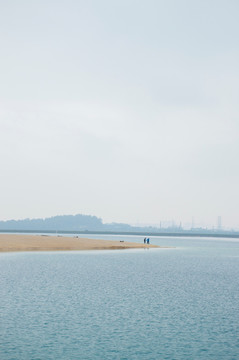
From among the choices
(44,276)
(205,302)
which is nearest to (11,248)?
(44,276)

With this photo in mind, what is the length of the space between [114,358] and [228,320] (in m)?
11.9

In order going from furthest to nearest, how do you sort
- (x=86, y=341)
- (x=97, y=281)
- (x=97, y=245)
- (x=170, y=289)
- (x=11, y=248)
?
(x=97, y=245) → (x=11, y=248) → (x=97, y=281) → (x=170, y=289) → (x=86, y=341)

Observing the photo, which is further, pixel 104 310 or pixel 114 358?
pixel 104 310

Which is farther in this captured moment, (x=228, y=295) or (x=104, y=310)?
(x=228, y=295)

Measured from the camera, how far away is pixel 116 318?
30344mm

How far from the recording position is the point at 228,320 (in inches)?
1201

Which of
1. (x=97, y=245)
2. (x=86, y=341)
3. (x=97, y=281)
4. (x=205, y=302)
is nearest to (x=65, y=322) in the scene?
(x=86, y=341)

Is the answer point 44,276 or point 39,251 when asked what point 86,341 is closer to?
point 44,276

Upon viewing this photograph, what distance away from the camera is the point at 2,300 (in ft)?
117

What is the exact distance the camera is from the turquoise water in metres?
22.9

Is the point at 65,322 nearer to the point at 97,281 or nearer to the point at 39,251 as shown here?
the point at 97,281

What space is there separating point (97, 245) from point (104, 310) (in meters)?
86.2

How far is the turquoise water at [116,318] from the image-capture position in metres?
22.9

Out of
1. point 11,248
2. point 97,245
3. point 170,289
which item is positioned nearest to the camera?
point 170,289
